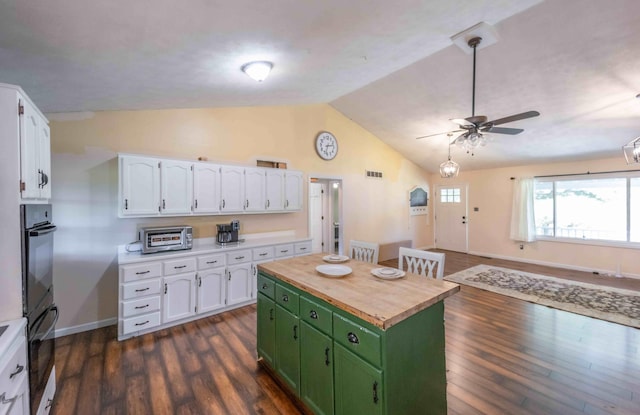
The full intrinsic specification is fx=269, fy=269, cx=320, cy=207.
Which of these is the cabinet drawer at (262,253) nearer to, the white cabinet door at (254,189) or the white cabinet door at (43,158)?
the white cabinet door at (254,189)

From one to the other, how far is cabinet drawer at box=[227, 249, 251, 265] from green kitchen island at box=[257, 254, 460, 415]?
162 centimetres

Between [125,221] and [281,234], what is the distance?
228 centimetres

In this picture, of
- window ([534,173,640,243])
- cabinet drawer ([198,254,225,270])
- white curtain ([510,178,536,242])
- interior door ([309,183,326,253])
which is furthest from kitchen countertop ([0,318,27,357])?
window ([534,173,640,243])

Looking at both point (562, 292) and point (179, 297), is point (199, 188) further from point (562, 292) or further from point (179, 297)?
point (562, 292)

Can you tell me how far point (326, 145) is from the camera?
5438mm

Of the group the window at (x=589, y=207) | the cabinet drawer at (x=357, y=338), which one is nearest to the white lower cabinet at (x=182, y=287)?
the cabinet drawer at (x=357, y=338)

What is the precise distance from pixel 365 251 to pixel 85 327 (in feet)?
11.0

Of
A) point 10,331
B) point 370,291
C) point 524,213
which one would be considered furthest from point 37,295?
point 524,213

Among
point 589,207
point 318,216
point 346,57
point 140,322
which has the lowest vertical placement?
point 140,322

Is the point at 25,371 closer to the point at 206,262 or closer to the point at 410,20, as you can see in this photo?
the point at 206,262

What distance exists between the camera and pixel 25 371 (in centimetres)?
137

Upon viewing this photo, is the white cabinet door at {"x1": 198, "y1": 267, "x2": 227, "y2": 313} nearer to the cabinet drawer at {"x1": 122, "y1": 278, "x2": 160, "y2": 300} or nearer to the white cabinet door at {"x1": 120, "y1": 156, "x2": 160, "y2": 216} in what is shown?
the cabinet drawer at {"x1": 122, "y1": 278, "x2": 160, "y2": 300}

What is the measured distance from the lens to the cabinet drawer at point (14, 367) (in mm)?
1119

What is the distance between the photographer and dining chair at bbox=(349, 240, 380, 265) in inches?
116
